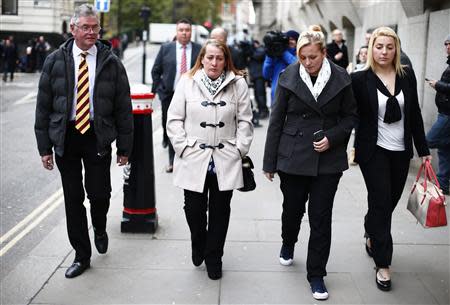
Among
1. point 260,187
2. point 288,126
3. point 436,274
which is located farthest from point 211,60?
point 260,187

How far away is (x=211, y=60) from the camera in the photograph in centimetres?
468

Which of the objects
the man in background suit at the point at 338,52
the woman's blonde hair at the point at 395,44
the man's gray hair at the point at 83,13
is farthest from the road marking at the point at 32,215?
the man in background suit at the point at 338,52

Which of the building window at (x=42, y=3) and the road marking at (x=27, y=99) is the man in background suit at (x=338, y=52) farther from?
the road marking at (x=27, y=99)

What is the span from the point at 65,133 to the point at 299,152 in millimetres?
1726

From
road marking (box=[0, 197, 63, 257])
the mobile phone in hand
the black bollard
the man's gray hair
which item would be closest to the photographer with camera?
the black bollard

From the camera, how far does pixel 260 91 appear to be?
1488cm

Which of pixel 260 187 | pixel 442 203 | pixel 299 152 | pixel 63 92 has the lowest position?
pixel 260 187

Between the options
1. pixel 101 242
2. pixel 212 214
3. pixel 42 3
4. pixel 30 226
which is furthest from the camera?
pixel 42 3

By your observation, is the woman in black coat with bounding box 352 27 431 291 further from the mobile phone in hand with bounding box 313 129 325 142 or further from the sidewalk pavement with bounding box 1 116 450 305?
the mobile phone in hand with bounding box 313 129 325 142

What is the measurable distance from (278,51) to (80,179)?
4192mm

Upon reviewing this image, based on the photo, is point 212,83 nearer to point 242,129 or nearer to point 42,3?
point 242,129

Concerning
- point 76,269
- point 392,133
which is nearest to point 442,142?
point 392,133

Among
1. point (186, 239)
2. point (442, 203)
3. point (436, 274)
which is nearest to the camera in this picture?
point (442, 203)

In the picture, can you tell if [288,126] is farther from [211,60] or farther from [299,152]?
[211,60]
